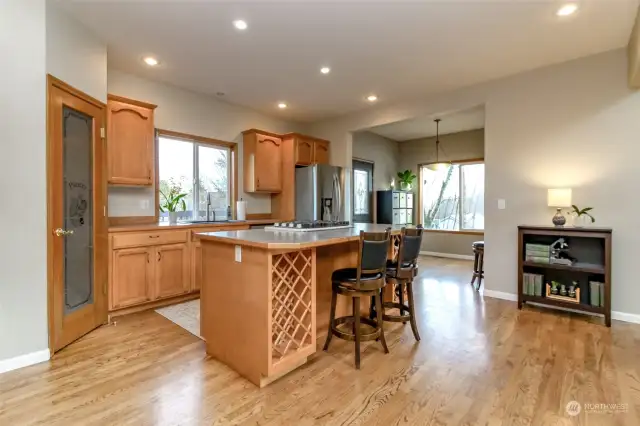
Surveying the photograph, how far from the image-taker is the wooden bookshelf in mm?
3117

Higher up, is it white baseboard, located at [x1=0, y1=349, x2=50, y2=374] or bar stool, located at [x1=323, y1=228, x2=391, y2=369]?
bar stool, located at [x1=323, y1=228, x2=391, y2=369]

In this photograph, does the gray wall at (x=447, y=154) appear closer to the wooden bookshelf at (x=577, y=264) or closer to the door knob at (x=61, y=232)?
the wooden bookshelf at (x=577, y=264)

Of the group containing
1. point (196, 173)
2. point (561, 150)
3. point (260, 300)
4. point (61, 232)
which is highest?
point (561, 150)

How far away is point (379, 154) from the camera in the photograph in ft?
23.5

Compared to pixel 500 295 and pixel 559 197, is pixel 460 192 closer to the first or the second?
pixel 500 295

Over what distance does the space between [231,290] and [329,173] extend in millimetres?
3398

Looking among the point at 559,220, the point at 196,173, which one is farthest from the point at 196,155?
the point at 559,220

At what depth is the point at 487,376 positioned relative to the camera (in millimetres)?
2150

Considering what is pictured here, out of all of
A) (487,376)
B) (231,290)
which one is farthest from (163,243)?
(487,376)

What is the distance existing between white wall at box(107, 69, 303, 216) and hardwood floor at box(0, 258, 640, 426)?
1539mm

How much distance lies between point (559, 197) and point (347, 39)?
2804mm

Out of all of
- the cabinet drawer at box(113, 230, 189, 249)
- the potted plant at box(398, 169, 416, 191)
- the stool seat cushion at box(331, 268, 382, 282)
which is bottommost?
the stool seat cushion at box(331, 268, 382, 282)

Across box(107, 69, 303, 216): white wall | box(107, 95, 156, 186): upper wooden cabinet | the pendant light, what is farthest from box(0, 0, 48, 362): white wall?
the pendant light

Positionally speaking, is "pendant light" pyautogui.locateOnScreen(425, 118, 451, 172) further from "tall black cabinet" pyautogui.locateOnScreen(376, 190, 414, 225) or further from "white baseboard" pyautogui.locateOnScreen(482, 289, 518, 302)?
"white baseboard" pyautogui.locateOnScreen(482, 289, 518, 302)
